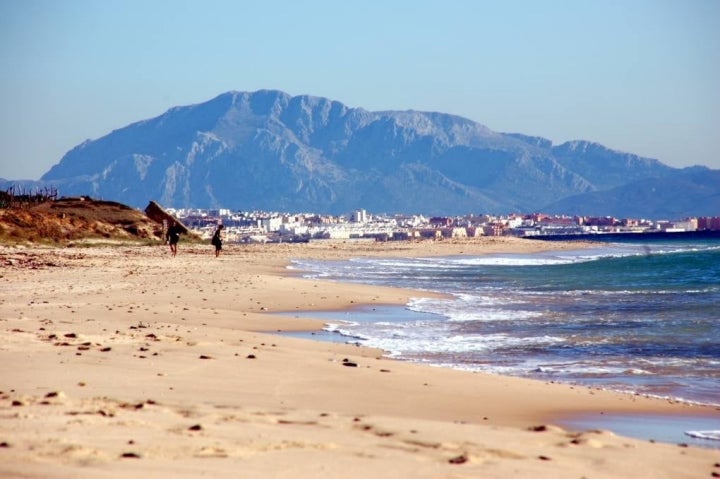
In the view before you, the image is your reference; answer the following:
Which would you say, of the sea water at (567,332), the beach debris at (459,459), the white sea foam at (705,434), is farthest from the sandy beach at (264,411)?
the sea water at (567,332)

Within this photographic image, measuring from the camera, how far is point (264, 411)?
7.62 metres

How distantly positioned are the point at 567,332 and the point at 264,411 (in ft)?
30.9

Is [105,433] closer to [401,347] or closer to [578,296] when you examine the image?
[401,347]

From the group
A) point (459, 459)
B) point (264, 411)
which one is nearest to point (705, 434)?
point (459, 459)

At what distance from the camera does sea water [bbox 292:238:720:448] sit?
1174cm

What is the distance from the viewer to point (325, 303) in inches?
849

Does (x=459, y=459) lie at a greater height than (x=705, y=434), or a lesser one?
greater

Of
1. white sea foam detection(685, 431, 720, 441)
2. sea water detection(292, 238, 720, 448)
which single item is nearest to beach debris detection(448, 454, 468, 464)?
white sea foam detection(685, 431, 720, 441)

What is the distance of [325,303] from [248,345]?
9.49 meters

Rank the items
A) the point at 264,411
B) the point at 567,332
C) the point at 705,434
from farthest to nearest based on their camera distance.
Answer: the point at 567,332 → the point at 705,434 → the point at 264,411

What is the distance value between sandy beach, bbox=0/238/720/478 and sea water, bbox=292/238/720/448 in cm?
93

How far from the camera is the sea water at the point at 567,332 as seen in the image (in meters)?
11.7

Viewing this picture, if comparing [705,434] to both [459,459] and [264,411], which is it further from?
[264,411]

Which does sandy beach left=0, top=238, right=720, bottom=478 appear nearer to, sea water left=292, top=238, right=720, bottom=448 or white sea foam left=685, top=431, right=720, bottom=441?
white sea foam left=685, top=431, right=720, bottom=441
